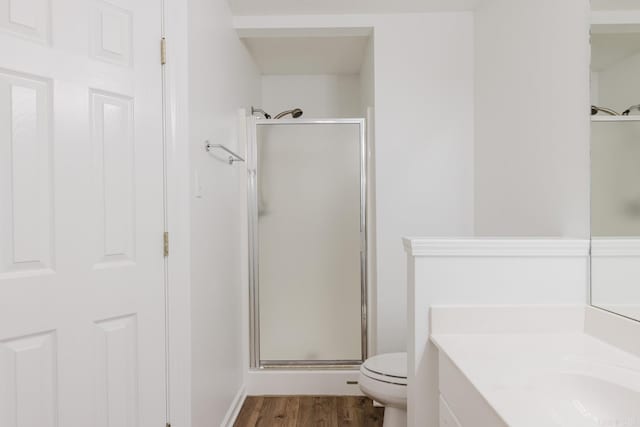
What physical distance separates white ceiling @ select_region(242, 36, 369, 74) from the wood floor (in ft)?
7.87

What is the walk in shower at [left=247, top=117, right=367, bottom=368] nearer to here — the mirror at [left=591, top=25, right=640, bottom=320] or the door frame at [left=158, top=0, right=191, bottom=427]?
the door frame at [left=158, top=0, right=191, bottom=427]

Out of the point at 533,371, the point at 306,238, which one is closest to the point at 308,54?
the point at 306,238

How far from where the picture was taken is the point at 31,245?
122 cm

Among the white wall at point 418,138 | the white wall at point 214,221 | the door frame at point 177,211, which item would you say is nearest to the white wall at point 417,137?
the white wall at point 418,138

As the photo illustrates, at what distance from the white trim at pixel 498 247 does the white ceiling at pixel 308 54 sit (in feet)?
6.32

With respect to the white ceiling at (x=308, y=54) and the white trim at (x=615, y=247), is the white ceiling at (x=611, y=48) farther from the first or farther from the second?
the white ceiling at (x=308, y=54)

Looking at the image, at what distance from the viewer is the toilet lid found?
1814mm

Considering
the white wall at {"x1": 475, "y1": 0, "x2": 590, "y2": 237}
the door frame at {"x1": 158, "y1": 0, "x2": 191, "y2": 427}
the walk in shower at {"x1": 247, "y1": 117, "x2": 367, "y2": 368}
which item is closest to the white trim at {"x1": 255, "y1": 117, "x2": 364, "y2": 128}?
the walk in shower at {"x1": 247, "y1": 117, "x2": 367, "y2": 368}

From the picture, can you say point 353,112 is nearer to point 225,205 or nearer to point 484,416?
point 225,205

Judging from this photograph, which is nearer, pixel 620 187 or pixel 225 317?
pixel 620 187

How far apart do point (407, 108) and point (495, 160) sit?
2.07ft

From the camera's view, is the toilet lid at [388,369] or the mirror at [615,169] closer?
the mirror at [615,169]

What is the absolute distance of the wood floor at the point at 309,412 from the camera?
2.27 metres

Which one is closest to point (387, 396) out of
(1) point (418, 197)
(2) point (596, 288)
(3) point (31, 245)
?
(2) point (596, 288)
